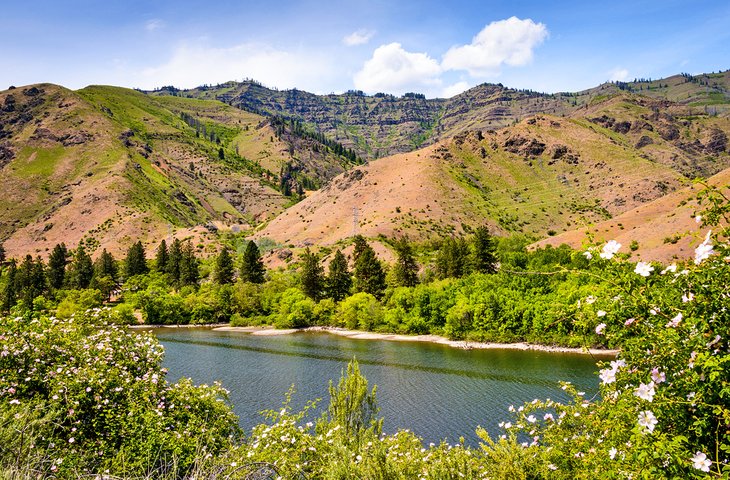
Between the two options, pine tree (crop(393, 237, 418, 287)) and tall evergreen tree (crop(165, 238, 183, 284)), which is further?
tall evergreen tree (crop(165, 238, 183, 284))

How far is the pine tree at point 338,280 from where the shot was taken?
115256 mm

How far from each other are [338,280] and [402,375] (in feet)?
192

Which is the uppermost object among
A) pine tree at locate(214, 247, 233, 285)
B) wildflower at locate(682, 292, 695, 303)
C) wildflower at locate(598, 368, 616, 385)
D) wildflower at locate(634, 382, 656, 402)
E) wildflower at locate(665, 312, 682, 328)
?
wildflower at locate(682, 292, 695, 303)

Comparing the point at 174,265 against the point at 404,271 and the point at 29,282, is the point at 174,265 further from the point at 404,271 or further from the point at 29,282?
the point at 404,271

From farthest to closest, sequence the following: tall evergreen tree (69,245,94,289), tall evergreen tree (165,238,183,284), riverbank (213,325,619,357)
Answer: tall evergreen tree (165,238,183,284), tall evergreen tree (69,245,94,289), riverbank (213,325,619,357)

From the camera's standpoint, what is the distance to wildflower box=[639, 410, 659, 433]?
5.57 m

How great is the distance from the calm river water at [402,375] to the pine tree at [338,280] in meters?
25.6

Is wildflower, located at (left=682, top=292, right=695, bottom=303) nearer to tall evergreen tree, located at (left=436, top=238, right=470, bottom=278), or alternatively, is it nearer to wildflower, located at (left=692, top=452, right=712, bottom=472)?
wildflower, located at (left=692, top=452, right=712, bottom=472)

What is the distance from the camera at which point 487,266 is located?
4144 inches

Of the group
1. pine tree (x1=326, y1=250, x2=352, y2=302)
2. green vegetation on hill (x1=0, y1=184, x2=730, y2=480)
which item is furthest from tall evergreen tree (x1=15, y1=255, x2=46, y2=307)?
green vegetation on hill (x1=0, y1=184, x2=730, y2=480)

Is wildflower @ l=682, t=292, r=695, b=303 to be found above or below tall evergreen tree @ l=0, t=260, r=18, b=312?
above

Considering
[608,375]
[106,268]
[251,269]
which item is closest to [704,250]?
[608,375]

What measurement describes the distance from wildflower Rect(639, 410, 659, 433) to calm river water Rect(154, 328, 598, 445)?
30580 mm

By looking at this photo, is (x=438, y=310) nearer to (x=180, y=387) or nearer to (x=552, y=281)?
(x=552, y=281)
